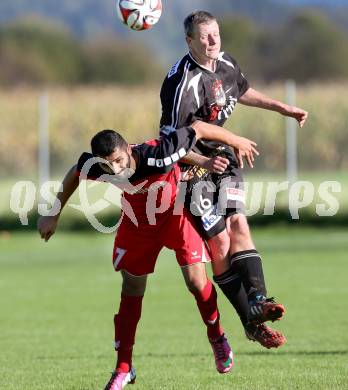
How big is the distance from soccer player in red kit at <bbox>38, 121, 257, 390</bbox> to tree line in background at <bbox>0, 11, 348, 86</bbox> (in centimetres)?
8980

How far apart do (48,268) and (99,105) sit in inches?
463

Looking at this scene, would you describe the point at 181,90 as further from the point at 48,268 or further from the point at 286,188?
the point at 286,188

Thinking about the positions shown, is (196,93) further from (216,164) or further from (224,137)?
(216,164)

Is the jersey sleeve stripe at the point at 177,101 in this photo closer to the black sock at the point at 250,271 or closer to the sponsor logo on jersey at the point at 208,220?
the sponsor logo on jersey at the point at 208,220

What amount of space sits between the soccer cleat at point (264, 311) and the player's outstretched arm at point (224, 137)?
1042 millimetres

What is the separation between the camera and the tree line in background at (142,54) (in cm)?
10350

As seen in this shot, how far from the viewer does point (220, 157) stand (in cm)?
834

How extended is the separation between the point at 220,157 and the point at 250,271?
3.22 feet

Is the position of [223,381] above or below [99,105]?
below

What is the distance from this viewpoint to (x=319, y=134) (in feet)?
96.7

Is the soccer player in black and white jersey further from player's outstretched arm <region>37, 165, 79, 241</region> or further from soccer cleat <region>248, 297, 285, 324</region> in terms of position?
player's outstretched arm <region>37, 165, 79, 241</region>

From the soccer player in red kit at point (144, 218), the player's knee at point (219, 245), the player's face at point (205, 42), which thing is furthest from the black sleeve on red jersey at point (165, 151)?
the player's knee at point (219, 245)

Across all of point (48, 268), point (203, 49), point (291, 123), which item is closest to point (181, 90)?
point (203, 49)

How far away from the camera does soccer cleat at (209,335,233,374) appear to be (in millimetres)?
8766
